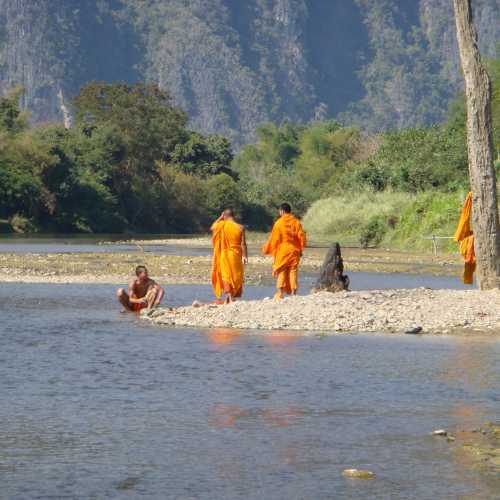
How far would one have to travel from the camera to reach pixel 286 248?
2008cm

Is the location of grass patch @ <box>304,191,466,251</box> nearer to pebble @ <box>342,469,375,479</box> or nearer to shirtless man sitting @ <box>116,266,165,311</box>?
shirtless man sitting @ <box>116,266,165,311</box>

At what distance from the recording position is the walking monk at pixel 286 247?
2003 cm

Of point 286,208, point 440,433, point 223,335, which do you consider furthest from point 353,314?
point 440,433

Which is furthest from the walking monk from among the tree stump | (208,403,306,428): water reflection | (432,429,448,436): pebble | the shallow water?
(432,429,448,436): pebble

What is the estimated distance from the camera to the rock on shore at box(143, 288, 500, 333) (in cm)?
1733

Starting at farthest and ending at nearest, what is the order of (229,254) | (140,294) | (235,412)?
(140,294) → (229,254) → (235,412)

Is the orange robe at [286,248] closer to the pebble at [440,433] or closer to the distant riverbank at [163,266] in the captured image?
the distant riverbank at [163,266]

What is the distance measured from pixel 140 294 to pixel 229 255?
4.89 ft

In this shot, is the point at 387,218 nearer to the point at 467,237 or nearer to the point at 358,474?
the point at 467,237

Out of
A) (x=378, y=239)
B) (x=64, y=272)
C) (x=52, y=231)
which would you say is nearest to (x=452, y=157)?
(x=378, y=239)

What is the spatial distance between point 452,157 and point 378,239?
1029 cm

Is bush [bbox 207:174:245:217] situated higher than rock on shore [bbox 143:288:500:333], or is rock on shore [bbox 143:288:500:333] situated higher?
bush [bbox 207:174:245:217]

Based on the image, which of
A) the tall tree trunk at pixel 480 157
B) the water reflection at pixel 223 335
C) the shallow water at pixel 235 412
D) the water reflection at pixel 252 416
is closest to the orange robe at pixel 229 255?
the water reflection at pixel 223 335

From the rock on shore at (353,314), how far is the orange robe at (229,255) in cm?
109
